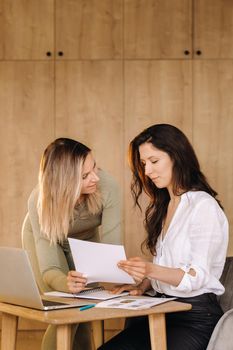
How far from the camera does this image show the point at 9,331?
3.20 metres

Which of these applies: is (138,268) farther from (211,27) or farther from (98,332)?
(211,27)

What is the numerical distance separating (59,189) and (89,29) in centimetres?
272

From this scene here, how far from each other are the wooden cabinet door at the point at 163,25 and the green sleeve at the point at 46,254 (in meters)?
2.57

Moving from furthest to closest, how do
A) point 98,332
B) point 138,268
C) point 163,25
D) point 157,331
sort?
point 163,25
point 98,332
point 138,268
point 157,331

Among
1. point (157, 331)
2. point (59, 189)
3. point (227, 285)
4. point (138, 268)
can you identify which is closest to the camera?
point (157, 331)

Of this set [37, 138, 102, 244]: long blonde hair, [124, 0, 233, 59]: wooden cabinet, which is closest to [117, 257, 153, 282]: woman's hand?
[37, 138, 102, 244]: long blonde hair

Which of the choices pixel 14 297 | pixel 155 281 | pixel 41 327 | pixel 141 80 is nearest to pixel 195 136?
pixel 141 80

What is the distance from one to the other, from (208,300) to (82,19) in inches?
138

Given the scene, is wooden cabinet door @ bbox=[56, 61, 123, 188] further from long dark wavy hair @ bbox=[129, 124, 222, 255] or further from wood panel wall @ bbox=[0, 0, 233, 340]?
long dark wavy hair @ bbox=[129, 124, 222, 255]

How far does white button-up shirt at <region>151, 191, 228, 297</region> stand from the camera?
10.3ft

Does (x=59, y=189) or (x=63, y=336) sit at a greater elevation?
(x=59, y=189)

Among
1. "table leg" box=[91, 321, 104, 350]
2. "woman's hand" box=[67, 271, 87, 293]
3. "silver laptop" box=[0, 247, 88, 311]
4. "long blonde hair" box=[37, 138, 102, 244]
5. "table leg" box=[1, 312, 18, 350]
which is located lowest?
"table leg" box=[91, 321, 104, 350]

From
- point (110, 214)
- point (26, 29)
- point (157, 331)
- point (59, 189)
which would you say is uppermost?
point (26, 29)

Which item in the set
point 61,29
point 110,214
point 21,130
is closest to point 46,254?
point 110,214
